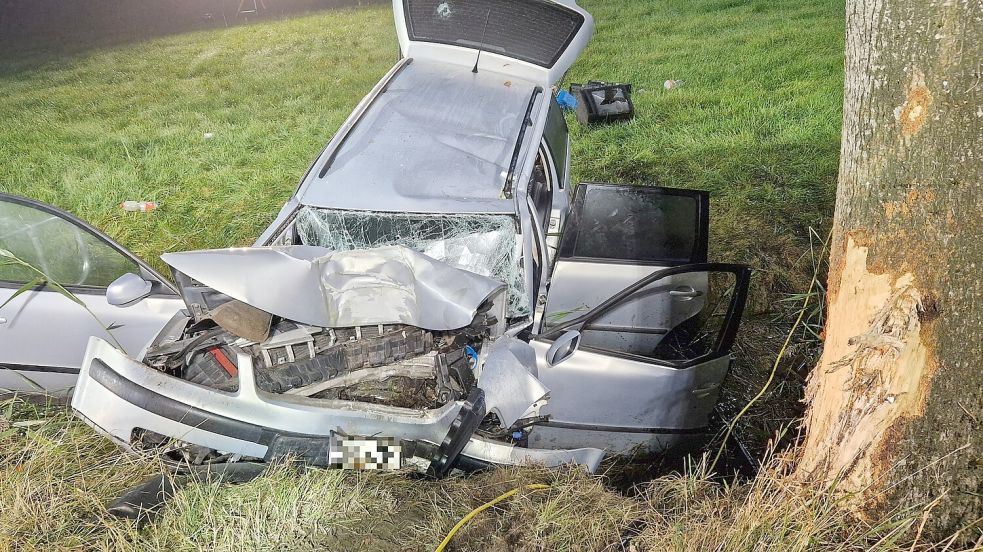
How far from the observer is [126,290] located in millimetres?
2910

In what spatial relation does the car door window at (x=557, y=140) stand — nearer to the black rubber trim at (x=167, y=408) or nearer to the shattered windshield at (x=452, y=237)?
the shattered windshield at (x=452, y=237)

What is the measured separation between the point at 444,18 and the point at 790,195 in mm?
3077

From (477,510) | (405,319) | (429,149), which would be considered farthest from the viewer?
(429,149)

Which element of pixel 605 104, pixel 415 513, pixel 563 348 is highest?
pixel 605 104

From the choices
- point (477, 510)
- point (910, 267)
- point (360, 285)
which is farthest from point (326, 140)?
point (910, 267)

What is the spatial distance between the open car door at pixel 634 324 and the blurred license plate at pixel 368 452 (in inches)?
25.1

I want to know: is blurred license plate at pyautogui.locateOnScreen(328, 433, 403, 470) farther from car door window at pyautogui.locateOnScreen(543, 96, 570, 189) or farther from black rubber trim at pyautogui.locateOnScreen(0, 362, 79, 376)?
car door window at pyautogui.locateOnScreen(543, 96, 570, 189)

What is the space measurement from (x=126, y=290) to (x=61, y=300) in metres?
0.39

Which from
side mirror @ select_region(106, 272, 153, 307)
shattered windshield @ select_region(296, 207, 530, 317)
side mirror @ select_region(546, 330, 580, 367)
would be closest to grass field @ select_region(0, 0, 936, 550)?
side mirror @ select_region(546, 330, 580, 367)

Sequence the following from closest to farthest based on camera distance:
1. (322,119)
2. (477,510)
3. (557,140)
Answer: (477,510), (557,140), (322,119)

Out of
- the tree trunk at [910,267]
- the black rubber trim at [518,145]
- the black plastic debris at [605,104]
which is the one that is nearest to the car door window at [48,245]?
the black rubber trim at [518,145]

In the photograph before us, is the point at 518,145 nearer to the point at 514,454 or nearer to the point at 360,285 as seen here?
the point at 360,285

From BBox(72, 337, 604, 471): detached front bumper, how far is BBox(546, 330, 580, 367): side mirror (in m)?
0.44

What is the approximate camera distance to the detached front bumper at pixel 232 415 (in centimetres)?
244
